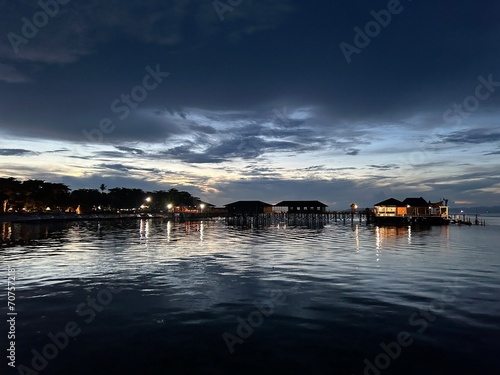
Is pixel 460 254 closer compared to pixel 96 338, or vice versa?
pixel 96 338

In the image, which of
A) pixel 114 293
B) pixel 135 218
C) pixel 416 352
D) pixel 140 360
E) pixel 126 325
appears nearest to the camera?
pixel 140 360

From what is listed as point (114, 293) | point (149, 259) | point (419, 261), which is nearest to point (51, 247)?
point (149, 259)

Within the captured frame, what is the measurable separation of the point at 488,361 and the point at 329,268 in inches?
584

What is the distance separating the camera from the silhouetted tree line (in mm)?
102438

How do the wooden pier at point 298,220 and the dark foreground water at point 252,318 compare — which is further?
the wooden pier at point 298,220

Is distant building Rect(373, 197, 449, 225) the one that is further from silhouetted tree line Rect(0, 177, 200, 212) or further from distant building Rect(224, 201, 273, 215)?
silhouetted tree line Rect(0, 177, 200, 212)

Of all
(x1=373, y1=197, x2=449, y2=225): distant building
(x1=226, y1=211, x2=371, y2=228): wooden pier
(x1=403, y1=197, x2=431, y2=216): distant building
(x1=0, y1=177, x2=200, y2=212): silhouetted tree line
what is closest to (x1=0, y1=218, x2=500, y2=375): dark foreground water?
(x1=226, y1=211, x2=371, y2=228): wooden pier

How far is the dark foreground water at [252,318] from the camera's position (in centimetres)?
1008

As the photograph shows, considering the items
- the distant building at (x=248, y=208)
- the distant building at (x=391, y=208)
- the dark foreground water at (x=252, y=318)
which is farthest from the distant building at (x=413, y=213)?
the dark foreground water at (x=252, y=318)

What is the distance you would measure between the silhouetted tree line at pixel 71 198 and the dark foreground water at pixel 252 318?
92.0 m

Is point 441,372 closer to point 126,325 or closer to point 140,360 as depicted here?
point 140,360

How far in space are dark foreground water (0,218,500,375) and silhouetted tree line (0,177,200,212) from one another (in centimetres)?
9201

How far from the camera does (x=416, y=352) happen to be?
427 inches

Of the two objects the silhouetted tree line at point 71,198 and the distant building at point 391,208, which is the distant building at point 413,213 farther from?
the silhouetted tree line at point 71,198
